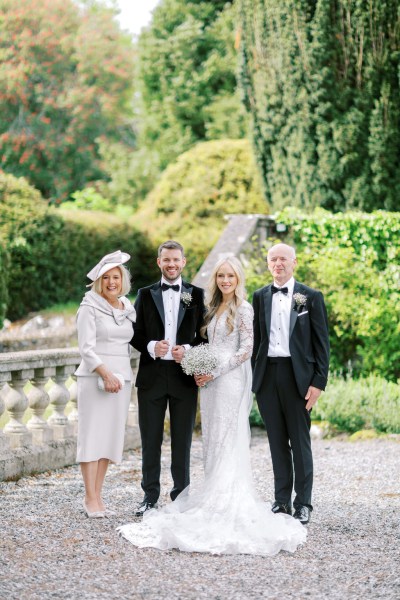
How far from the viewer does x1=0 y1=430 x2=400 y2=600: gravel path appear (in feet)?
13.3

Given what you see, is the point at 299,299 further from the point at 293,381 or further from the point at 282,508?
the point at 282,508

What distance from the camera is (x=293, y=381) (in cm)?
545

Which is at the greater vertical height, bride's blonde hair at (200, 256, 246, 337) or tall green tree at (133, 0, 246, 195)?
tall green tree at (133, 0, 246, 195)

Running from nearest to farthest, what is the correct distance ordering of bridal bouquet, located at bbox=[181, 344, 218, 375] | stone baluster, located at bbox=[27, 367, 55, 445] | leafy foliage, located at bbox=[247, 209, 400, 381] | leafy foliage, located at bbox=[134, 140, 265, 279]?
1. bridal bouquet, located at bbox=[181, 344, 218, 375]
2. stone baluster, located at bbox=[27, 367, 55, 445]
3. leafy foliage, located at bbox=[247, 209, 400, 381]
4. leafy foliage, located at bbox=[134, 140, 265, 279]

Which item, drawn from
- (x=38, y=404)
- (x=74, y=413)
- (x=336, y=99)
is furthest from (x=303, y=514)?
(x=336, y=99)

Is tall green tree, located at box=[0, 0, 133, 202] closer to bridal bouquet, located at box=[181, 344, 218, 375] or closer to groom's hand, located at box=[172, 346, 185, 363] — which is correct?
groom's hand, located at box=[172, 346, 185, 363]

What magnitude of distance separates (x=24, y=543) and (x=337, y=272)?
6615 millimetres

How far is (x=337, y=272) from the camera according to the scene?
10.8 metres

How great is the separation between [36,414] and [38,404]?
9cm

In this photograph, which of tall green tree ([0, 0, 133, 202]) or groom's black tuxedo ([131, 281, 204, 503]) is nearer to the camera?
groom's black tuxedo ([131, 281, 204, 503])

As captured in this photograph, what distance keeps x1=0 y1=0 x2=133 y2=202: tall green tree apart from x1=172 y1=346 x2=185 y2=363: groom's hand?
20.6m

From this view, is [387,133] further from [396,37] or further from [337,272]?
[337,272]

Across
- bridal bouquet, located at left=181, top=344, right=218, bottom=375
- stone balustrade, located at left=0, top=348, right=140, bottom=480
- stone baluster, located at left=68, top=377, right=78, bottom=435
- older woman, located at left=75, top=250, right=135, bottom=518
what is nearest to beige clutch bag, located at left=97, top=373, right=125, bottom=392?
older woman, located at left=75, top=250, right=135, bottom=518

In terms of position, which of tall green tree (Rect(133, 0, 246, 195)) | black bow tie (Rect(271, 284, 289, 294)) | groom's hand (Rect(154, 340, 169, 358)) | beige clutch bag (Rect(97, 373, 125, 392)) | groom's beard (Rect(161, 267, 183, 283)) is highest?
tall green tree (Rect(133, 0, 246, 195))
